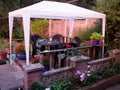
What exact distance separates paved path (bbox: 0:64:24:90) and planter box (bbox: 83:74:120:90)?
1.79m

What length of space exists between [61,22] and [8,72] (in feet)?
20.8

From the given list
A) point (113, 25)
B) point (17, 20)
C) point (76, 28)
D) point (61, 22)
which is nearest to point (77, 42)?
point (113, 25)

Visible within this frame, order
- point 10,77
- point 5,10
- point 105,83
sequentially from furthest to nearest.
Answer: point 5,10 < point 10,77 < point 105,83

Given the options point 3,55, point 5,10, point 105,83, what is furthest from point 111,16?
point 5,10

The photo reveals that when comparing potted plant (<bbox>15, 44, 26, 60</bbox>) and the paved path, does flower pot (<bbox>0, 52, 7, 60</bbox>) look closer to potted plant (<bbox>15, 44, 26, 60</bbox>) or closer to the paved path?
potted plant (<bbox>15, 44, 26, 60</bbox>)

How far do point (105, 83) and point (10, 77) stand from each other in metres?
2.69

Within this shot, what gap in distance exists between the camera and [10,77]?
17.4 ft

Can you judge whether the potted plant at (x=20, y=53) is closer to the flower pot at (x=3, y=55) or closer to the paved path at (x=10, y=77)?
the paved path at (x=10, y=77)

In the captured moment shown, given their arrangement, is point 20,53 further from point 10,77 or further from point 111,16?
point 111,16

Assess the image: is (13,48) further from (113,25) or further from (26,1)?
(26,1)

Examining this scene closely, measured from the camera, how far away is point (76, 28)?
1045cm

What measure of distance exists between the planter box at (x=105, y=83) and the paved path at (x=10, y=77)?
5.87 feet

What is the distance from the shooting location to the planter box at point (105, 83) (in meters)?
4.58

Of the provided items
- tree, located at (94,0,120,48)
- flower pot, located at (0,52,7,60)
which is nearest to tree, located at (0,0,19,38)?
flower pot, located at (0,52,7,60)
